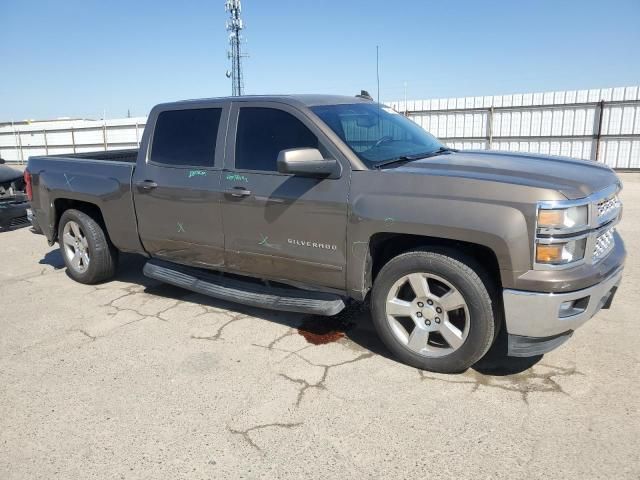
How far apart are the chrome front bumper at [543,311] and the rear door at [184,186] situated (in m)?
2.41

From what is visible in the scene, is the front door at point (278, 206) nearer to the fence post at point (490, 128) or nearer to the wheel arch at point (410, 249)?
the wheel arch at point (410, 249)

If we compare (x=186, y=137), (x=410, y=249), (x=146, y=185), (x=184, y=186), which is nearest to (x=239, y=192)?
(x=184, y=186)

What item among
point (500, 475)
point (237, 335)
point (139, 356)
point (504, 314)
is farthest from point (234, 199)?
point (500, 475)

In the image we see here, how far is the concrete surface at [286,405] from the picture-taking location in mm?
2637

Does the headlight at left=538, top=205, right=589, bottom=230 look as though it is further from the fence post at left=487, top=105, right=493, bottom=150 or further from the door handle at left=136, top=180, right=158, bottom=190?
the fence post at left=487, top=105, right=493, bottom=150

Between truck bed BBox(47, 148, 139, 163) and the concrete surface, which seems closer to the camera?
the concrete surface

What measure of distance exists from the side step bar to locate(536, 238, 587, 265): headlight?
1450mm

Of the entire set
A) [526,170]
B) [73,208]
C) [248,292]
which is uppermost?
[526,170]

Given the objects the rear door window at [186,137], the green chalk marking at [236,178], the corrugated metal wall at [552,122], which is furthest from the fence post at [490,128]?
the green chalk marking at [236,178]

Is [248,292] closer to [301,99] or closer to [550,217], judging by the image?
[301,99]

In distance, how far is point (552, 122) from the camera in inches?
632

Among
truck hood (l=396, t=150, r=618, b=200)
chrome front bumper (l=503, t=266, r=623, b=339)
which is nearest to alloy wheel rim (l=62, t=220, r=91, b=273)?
truck hood (l=396, t=150, r=618, b=200)

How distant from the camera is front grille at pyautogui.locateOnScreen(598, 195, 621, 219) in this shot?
10.6 ft

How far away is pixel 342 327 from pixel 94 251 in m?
2.91
